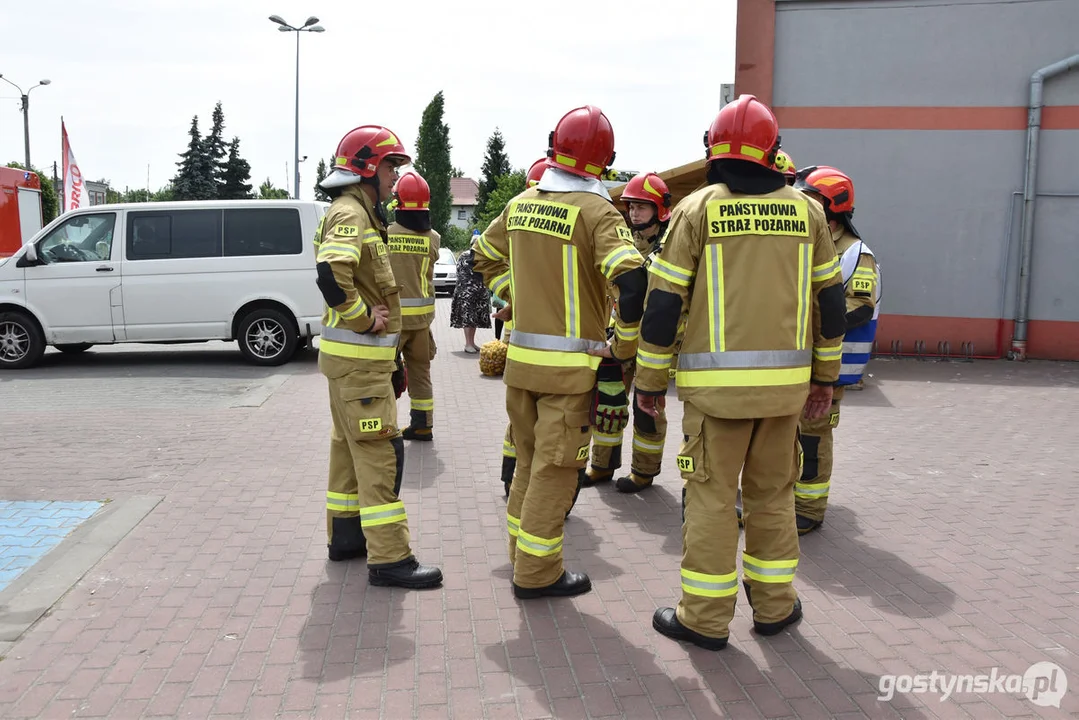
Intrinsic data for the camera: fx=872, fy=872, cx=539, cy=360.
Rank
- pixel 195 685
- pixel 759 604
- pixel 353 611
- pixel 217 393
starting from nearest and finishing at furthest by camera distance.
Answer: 1. pixel 195 685
2. pixel 759 604
3. pixel 353 611
4. pixel 217 393

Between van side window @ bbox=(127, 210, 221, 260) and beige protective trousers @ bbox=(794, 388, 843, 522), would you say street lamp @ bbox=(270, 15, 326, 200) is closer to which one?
van side window @ bbox=(127, 210, 221, 260)

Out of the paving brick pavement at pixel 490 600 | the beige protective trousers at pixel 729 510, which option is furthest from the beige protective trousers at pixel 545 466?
the beige protective trousers at pixel 729 510

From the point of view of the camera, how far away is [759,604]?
3.86 metres

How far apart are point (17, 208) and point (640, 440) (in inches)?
606

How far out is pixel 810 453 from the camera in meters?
5.15

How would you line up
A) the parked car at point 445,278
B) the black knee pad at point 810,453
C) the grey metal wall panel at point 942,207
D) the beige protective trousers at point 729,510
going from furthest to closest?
the parked car at point 445,278, the grey metal wall panel at point 942,207, the black knee pad at point 810,453, the beige protective trousers at point 729,510

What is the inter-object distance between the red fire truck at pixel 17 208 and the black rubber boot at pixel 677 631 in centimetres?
1604

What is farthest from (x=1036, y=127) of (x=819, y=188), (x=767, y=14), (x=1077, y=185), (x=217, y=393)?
(x=217, y=393)

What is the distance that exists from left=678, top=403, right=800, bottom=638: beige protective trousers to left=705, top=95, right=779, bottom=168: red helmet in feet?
3.52

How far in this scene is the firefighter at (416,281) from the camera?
7.55 m

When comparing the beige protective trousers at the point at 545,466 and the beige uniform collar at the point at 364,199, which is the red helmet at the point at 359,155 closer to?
the beige uniform collar at the point at 364,199

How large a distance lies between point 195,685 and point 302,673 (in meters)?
0.41

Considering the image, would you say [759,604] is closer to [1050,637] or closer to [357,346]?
[1050,637]

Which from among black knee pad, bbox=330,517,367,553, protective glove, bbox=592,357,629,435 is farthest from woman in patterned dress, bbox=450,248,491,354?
protective glove, bbox=592,357,629,435
